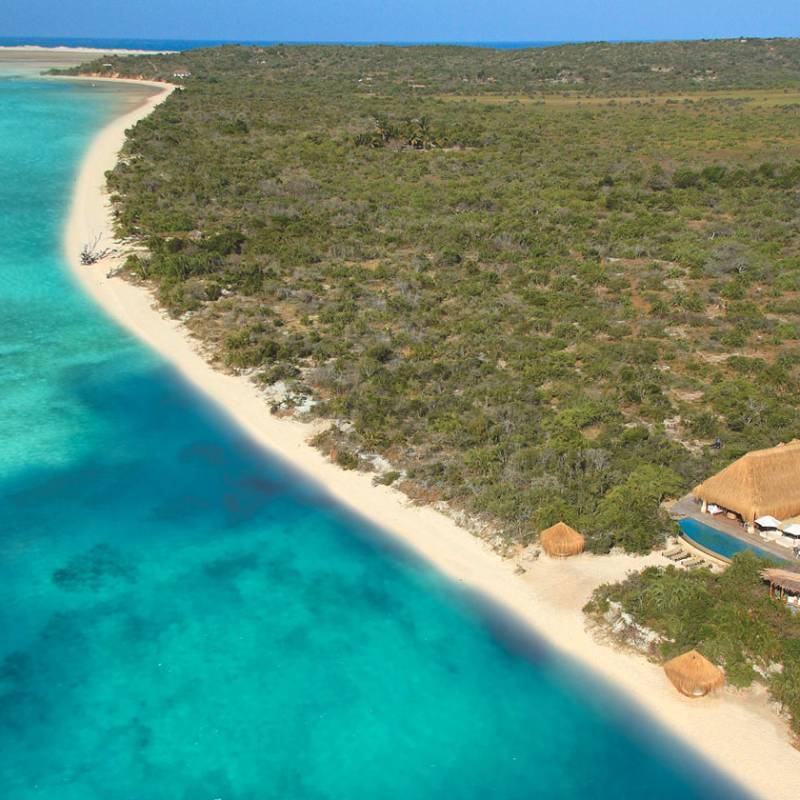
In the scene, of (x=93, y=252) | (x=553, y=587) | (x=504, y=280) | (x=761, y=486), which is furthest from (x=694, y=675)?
(x=93, y=252)

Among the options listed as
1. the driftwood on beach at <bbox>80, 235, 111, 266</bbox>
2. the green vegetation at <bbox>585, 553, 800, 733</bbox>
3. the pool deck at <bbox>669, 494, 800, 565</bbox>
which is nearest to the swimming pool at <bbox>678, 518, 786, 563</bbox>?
the pool deck at <bbox>669, 494, 800, 565</bbox>

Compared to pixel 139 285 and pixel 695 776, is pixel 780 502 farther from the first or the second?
pixel 139 285

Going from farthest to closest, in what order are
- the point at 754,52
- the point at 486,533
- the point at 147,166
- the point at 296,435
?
the point at 754,52 → the point at 147,166 → the point at 296,435 → the point at 486,533

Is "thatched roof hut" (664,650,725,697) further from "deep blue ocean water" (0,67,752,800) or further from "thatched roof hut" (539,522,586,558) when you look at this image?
"thatched roof hut" (539,522,586,558)

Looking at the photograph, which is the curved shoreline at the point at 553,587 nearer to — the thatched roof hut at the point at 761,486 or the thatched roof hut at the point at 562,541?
the thatched roof hut at the point at 562,541

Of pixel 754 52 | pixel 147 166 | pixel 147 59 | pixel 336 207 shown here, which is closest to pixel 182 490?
pixel 336 207
